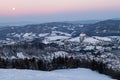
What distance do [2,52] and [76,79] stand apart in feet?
316

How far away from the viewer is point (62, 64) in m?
36.1

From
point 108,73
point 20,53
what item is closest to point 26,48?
point 20,53

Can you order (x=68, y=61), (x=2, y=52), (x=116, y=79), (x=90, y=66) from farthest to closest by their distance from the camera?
(x=2, y=52), (x=68, y=61), (x=90, y=66), (x=116, y=79)

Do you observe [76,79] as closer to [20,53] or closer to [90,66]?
[90,66]

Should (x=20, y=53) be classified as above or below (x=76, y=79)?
below

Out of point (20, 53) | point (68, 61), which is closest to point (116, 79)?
point (68, 61)

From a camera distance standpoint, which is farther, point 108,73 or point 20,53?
point 20,53

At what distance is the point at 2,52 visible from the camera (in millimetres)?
114750

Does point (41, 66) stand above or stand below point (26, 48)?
above

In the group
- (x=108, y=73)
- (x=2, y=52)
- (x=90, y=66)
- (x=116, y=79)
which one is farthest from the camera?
(x=2, y=52)

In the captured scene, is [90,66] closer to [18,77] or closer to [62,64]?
[62,64]

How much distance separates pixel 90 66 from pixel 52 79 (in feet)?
46.1

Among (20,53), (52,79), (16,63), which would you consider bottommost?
(20,53)

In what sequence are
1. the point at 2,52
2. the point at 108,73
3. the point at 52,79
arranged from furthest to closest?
the point at 2,52, the point at 108,73, the point at 52,79
